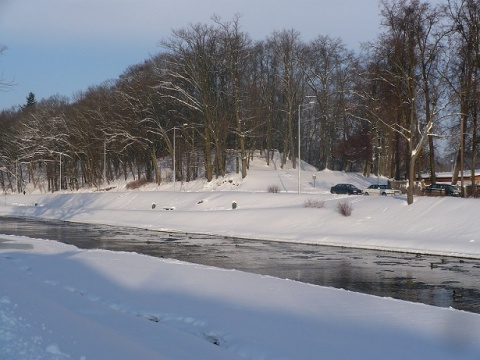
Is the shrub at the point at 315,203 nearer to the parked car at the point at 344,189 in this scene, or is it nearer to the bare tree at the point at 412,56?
the bare tree at the point at 412,56

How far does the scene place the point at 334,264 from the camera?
2625 cm

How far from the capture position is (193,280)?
1834 cm

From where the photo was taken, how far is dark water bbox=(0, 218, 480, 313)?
19.2 metres

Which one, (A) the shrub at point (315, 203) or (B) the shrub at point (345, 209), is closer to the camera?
(B) the shrub at point (345, 209)

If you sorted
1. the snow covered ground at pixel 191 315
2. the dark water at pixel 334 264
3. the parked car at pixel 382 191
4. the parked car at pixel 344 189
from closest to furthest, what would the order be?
the snow covered ground at pixel 191 315 → the dark water at pixel 334 264 → the parked car at pixel 382 191 → the parked car at pixel 344 189

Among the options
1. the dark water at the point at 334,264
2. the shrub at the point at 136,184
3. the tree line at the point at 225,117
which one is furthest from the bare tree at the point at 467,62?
the shrub at the point at 136,184

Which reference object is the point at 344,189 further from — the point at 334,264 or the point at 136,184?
the point at 334,264

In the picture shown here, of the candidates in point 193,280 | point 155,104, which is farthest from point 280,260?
point 155,104

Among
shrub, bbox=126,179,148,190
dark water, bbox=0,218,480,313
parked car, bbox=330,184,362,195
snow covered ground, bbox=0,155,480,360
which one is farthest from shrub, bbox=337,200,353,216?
shrub, bbox=126,179,148,190

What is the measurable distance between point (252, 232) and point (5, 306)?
3073 cm

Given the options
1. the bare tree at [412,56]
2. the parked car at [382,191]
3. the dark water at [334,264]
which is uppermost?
the bare tree at [412,56]

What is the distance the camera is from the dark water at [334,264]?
755 inches

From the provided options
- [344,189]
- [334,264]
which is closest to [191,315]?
[334,264]

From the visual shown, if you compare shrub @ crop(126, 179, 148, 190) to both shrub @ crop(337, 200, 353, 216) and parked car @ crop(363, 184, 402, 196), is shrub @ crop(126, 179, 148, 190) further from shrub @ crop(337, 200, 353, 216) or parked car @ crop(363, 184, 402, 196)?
shrub @ crop(337, 200, 353, 216)
